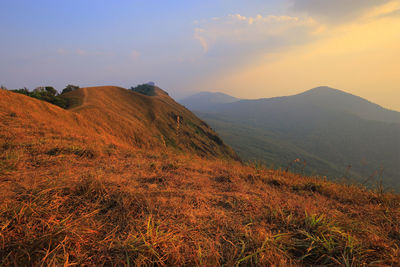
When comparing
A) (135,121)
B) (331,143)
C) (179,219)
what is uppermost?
(135,121)

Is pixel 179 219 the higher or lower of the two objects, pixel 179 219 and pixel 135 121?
the lower

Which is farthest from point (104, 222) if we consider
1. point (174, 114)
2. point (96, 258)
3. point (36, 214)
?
point (174, 114)

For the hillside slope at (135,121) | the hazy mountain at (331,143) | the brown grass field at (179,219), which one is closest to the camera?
the brown grass field at (179,219)

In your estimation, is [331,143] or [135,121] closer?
[135,121]

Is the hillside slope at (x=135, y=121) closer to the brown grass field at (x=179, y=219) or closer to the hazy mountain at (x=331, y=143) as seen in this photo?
the brown grass field at (x=179, y=219)

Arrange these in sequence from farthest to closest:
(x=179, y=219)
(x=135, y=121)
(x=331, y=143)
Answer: (x=331, y=143)
(x=135, y=121)
(x=179, y=219)

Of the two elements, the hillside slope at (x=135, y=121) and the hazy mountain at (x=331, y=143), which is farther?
the hazy mountain at (x=331, y=143)

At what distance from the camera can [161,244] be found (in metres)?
1.43

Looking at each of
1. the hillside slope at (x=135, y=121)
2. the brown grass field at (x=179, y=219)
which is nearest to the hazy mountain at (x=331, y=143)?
the hillside slope at (x=135, y=121)

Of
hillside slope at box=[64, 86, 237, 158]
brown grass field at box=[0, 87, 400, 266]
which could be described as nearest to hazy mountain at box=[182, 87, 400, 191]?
hillside slope at box=[64, 86, 237, 158]

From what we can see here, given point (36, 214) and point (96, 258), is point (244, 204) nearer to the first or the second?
point (96, 258)

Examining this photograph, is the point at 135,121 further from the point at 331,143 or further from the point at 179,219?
the point at 331,143

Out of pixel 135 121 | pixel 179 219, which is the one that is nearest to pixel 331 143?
pixel 135 121

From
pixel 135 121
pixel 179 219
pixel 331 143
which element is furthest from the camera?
pixel 331 143
